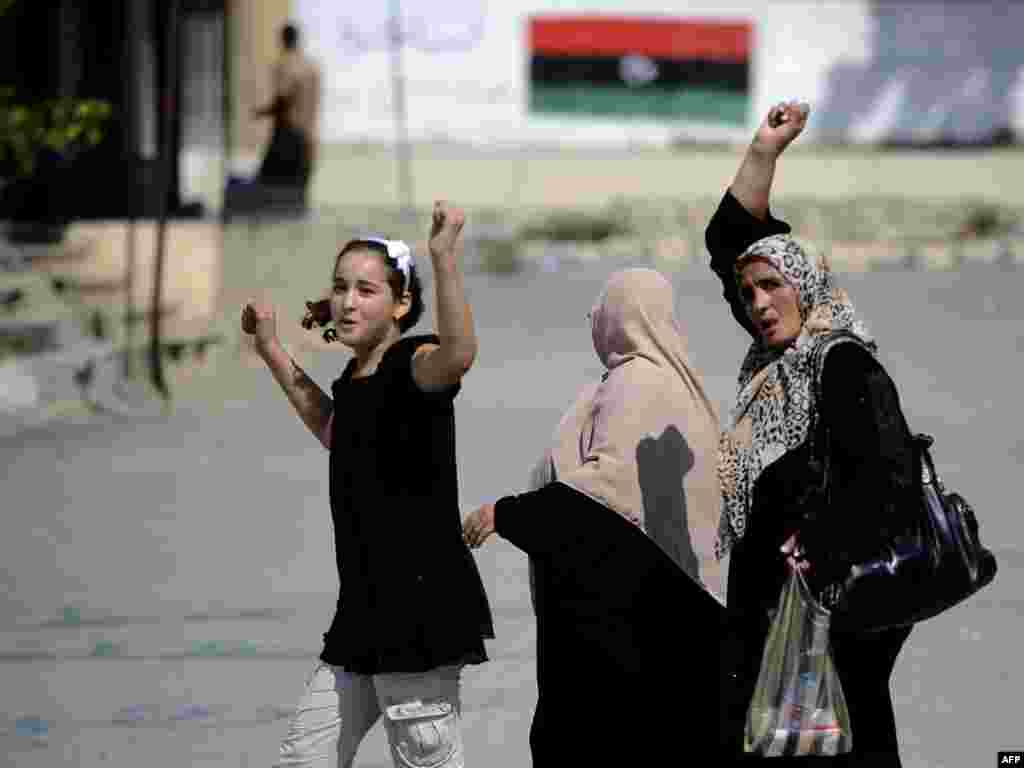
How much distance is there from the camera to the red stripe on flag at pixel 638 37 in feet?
77.6

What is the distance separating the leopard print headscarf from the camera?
4.25 m

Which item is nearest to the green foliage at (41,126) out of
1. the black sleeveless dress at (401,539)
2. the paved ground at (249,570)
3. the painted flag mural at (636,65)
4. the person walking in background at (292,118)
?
the paved ground at (249,570)

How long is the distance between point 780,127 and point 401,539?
48.3 inches

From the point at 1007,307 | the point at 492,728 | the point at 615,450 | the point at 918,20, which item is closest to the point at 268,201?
the point at 1007,307

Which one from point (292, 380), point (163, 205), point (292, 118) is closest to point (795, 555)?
point (292, 380)

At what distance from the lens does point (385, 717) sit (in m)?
4.34

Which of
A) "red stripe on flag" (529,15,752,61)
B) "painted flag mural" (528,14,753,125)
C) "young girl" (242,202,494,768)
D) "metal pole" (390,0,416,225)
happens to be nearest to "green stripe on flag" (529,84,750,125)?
"painted flag mural" (528,14,753,125)

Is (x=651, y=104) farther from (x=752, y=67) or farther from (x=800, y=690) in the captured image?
(x=800, y=690)

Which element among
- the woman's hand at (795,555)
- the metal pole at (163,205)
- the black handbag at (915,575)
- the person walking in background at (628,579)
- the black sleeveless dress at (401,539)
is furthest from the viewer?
the metal pole at (163,205)

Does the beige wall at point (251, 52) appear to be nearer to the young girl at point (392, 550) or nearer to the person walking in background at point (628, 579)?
the person walking in background at point (628, 579)

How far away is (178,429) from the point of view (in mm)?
11750

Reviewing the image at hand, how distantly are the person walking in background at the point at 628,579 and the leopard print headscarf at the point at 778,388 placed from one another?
0.61 ft

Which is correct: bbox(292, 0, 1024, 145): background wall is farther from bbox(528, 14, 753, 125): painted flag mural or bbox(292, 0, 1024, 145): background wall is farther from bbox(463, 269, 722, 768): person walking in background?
bbox(463, 269, 722, 768): person walking in background

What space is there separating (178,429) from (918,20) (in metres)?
14.6
